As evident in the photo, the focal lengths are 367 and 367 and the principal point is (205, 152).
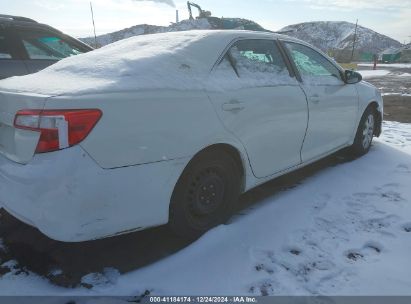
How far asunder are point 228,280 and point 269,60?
200 centimetres

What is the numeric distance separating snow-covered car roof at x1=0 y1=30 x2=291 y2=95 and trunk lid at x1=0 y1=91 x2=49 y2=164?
0.07 meters

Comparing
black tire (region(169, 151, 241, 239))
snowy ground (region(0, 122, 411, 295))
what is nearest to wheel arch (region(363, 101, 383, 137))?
snowy ground (region(0, 122, 411, 295))

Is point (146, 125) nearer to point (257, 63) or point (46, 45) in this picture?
point (257, 63)

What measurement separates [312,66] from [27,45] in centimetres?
342

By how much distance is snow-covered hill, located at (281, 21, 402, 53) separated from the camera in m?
156

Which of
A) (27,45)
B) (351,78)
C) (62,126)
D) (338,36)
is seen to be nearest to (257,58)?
(351,78)

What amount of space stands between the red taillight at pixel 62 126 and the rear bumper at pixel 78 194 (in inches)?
2.0

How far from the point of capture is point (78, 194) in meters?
2.07

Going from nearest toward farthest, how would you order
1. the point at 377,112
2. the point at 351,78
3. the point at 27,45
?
the point at 351,78, the point at 27,45, the point at 377,112

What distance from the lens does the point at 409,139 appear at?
5.81 metres

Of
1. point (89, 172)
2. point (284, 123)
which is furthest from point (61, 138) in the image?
point (284, 123)

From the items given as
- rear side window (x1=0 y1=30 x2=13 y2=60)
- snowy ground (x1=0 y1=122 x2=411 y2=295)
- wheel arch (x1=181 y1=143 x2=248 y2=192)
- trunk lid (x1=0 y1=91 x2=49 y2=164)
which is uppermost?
rear side window (x1=0 y1=30 x2=13 y2=60)

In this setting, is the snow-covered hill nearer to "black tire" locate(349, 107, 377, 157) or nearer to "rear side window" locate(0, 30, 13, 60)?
"black tire" locate(349, 107, 377, 157)

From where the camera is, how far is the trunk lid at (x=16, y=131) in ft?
7.01
